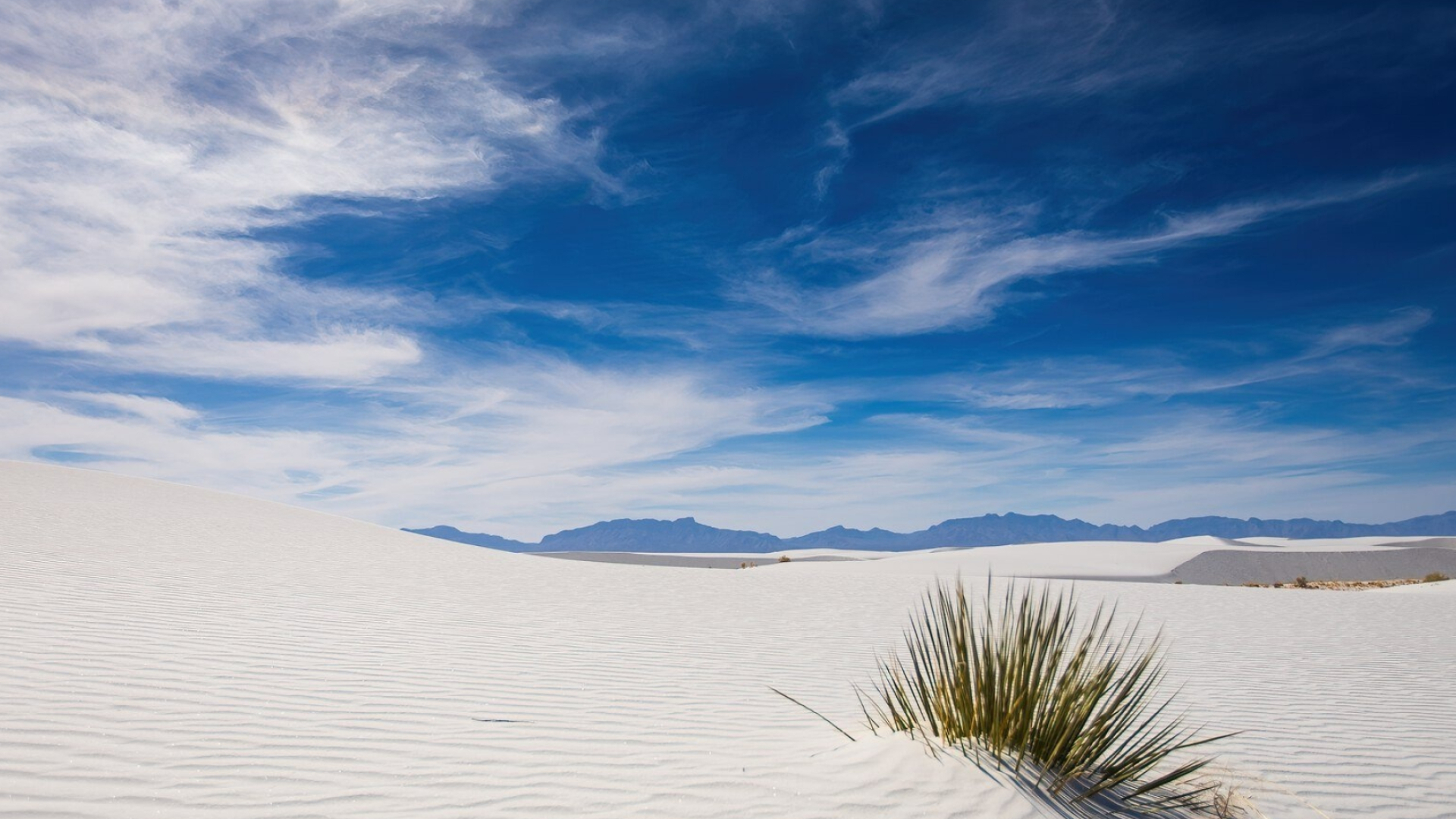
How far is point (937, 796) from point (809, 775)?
723mm

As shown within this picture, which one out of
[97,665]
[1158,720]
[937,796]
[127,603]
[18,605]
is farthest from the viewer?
[127,603]

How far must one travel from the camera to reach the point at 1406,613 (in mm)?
16922

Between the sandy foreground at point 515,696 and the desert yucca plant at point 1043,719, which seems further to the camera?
the desert yucca plant at point 1043,719

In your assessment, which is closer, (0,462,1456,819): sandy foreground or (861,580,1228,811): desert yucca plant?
(0,462,1456,819): sandy foreground

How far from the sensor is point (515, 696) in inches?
268

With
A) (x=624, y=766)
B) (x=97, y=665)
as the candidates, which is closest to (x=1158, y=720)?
(x=624, y=766)

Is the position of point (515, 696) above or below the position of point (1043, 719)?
below

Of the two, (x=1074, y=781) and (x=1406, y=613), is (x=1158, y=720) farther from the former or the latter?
(x=1406, y=613)

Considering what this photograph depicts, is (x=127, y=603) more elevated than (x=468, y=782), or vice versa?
(x=127, y=603)

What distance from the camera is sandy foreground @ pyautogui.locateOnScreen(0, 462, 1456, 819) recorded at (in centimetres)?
440

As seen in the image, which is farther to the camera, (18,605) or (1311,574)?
(1311,574)

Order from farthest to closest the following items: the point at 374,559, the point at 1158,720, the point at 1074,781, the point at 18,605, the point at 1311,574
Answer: the point at 1311,574 < the point at 374,559 < the point at 18,605 < the point at 1158,720 < the point at 1074,781

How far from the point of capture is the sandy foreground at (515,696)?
440 cm

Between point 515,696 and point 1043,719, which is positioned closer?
point 1043,719
